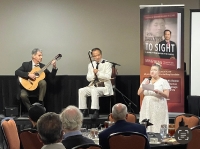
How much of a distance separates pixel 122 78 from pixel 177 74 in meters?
1.40

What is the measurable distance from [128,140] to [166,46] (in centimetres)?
448

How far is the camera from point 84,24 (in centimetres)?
1020

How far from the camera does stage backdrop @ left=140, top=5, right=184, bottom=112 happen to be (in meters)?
8.58

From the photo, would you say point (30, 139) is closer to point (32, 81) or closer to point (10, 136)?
point (10, 136)

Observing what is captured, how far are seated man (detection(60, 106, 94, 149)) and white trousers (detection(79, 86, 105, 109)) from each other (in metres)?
4.58

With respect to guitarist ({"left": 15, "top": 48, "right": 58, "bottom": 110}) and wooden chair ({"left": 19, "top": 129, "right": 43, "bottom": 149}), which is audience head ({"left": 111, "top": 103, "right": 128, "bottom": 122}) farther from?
guitarist ({"left": 15, "top": 48, "right": 58, "bottom": 110})

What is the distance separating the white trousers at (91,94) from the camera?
28.5 ft

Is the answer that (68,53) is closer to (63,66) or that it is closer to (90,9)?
(63,66)

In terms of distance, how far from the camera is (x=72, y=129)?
3.94 m

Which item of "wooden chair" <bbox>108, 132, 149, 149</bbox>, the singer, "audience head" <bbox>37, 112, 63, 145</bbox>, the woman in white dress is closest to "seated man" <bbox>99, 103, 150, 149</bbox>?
"wooden chair" <bbox>108, 132, 149, 149</bbox>

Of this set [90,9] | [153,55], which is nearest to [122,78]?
[153,55]

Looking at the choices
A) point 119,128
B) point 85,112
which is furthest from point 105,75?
point 119,128

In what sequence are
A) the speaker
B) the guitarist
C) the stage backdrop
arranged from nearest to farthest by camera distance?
the stage backdrop
the guitarist
the speaker

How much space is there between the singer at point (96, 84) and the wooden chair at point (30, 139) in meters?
4.02
